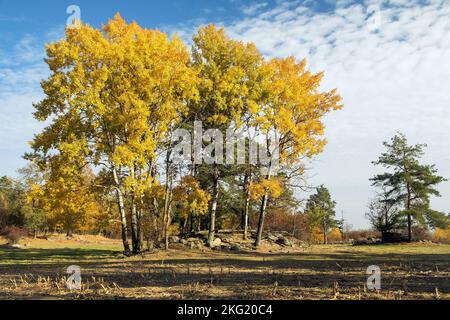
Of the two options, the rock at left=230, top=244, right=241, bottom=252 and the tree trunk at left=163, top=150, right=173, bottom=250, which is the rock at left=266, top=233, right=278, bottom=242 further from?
the tree trunk at left=163, top=150, right=173, bottom=250

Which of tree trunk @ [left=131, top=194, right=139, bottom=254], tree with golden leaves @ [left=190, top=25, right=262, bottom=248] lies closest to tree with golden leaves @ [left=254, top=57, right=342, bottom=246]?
tree with golden leaves @ [left=190, top=25, right=262, bottom=248]

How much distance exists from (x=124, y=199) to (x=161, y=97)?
612 centimetres

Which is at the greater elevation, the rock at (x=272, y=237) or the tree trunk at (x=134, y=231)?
the tree trunk at (x=134, y=231)

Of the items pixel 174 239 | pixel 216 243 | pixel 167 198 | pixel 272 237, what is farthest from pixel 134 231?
A: pixel 272 237

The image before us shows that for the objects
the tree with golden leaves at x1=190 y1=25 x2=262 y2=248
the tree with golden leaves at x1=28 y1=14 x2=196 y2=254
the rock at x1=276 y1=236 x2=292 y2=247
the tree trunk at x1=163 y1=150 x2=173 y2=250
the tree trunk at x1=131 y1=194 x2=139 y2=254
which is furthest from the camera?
the rock at x1=276 y1=236 x2=292 y2=247

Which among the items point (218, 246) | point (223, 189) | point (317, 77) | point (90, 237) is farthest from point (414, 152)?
point (90, 237)

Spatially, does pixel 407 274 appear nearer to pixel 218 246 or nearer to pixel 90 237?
pixel 218 246

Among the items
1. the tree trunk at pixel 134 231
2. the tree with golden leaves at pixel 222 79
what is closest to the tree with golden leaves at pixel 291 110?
the tree with golden leaves at pixel 222 79

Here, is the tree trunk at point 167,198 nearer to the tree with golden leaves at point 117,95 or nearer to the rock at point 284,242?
the tree with golden leaves at point 117,95

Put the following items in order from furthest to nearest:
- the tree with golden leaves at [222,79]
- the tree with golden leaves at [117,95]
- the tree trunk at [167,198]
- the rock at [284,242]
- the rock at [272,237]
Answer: the rock at [272,237] < the rock at [284,242] < the tree with golden leaves at [222,79] < the tree trunk at [167,198] < the tree with golden leaves at [117,95]

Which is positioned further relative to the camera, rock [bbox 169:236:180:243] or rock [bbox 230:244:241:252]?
rock [bbox 169:236:180:243]

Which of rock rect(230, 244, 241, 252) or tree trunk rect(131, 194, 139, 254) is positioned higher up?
tree trunk rect(131, 194, 139, 254)

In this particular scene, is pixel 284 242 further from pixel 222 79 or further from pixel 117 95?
pixel 117 95

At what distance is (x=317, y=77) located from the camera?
26.0 m
